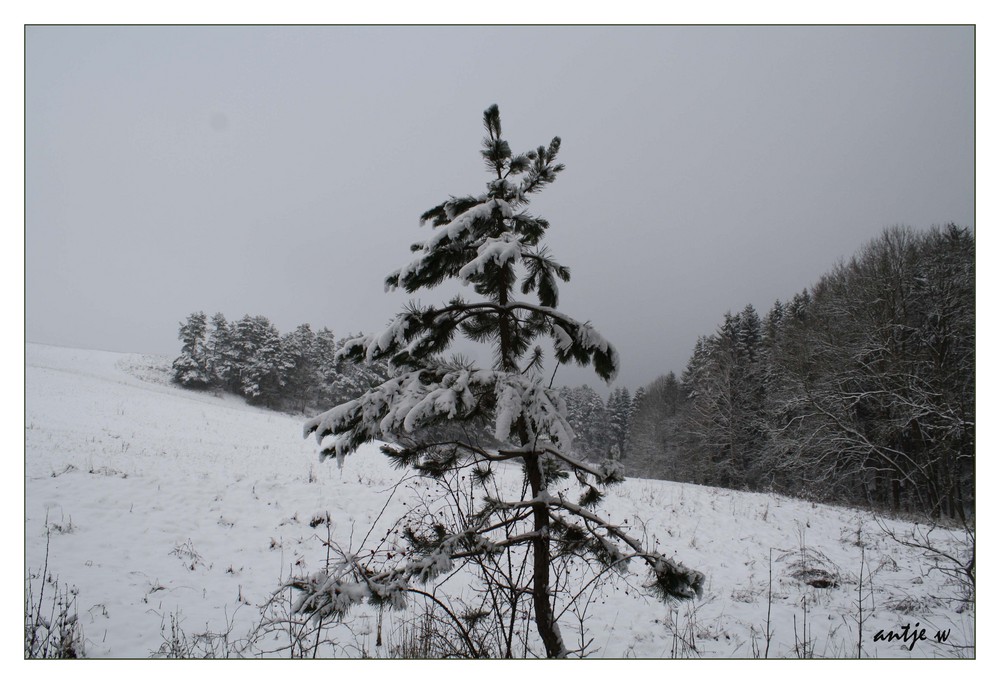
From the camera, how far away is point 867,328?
11.4 meters

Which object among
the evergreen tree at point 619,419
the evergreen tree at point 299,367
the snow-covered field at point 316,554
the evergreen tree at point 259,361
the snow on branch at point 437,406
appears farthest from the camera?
the evergreen tree at point 619,419

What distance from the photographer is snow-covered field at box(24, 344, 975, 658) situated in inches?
165

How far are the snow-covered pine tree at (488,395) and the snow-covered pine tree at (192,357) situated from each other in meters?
39.6

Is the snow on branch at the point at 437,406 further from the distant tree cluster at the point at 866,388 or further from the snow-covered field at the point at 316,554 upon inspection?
the distant tree cluster at the point at 866,388

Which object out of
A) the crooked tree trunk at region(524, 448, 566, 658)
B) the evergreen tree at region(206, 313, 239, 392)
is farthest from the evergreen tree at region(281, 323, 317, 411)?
the crooked tree trunk at region(524, 448, 566, 658)

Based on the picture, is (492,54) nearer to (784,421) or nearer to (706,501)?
(706,501)

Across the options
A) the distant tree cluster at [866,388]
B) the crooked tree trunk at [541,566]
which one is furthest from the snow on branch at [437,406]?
the distant tree cluster at [866,388]

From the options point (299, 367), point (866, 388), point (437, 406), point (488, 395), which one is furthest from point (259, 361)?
point (866, 388)

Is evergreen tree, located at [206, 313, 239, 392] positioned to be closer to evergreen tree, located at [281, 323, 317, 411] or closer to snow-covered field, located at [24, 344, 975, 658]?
evergreen tree, located at [281, 323, 317, 411]

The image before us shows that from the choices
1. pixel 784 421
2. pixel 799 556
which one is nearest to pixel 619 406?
pixel 784 421

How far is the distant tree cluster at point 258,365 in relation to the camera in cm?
3356

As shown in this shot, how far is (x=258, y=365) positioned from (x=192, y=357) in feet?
22.2
